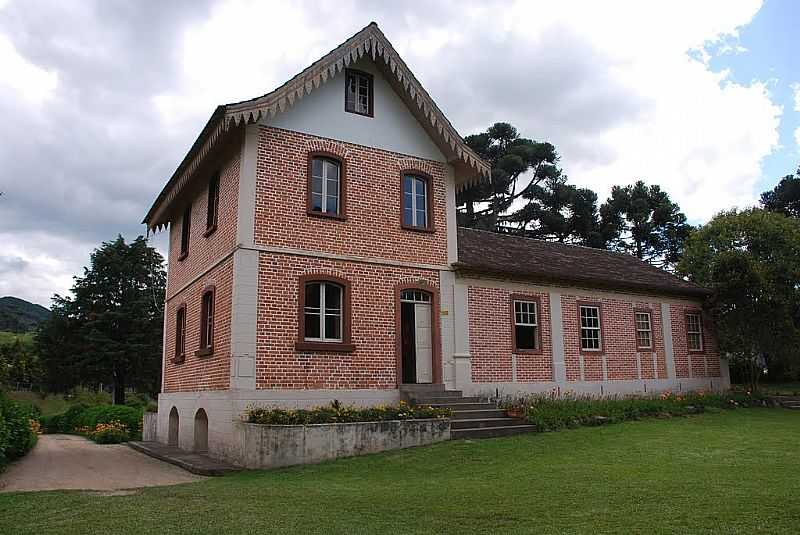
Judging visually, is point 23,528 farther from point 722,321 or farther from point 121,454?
point 722,321

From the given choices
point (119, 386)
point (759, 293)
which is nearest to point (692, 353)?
point (759, 293)

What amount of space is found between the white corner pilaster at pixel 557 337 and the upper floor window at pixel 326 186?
7.45m

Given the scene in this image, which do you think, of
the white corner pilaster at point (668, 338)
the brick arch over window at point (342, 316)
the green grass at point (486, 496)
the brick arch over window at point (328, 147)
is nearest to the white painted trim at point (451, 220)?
the brick arch over window at point (328, 147)

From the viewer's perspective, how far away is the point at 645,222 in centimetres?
4950

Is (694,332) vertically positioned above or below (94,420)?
above

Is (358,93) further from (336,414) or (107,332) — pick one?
(107,332)

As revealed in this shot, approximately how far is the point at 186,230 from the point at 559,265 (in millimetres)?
11651

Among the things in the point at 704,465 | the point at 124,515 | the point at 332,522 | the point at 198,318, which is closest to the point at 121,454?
the point at 198,318

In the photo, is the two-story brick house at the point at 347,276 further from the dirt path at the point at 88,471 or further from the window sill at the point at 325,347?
the dirt path at the point at 88,471

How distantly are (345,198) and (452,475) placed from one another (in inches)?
309

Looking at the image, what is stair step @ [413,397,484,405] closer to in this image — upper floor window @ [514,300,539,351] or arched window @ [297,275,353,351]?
arched window @ [297,275,353,351]

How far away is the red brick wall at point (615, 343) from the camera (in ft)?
65.8

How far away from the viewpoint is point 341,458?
12.8 metres

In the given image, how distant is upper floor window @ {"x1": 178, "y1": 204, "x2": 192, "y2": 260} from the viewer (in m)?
19.7
